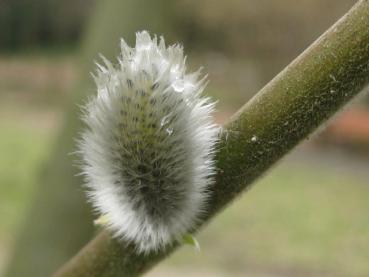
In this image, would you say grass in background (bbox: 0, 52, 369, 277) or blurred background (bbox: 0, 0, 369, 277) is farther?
grass in background (bbox: 0, 52, 369, 277)

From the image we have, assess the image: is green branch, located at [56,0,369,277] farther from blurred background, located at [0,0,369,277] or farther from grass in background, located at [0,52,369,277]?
grass in background, located at [0,52,369,277]

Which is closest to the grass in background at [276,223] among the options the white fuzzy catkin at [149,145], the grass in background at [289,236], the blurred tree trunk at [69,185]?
the grass in background at [289,236]

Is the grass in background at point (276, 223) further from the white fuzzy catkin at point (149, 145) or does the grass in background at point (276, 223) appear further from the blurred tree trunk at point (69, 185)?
the white fuzzy catkin at point (149, 145)

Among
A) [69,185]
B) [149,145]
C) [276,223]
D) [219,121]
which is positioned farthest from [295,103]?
[219,121]

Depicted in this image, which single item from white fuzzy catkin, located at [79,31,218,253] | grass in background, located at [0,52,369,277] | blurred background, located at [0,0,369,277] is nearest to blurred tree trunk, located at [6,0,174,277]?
blurred background, located at [0,0,369,277]

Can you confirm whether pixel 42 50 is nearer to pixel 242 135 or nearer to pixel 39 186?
pixel 39 186

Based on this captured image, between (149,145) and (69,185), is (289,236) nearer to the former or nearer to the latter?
(69,185)
